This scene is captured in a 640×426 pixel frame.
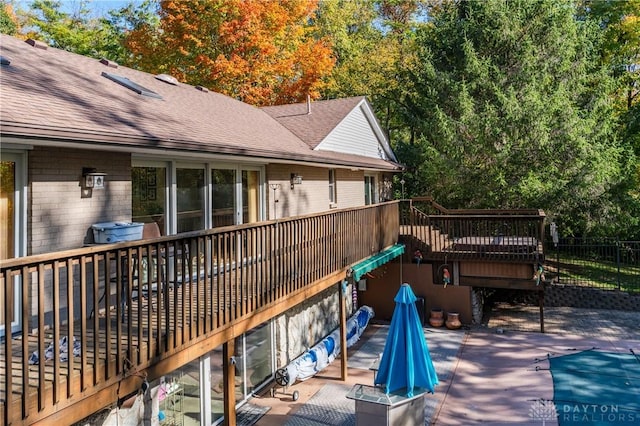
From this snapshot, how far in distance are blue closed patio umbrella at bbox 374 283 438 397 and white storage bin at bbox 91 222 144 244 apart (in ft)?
15.0

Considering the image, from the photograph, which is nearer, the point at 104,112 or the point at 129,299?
the point at 129,299

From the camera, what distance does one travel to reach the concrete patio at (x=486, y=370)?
8.33 m

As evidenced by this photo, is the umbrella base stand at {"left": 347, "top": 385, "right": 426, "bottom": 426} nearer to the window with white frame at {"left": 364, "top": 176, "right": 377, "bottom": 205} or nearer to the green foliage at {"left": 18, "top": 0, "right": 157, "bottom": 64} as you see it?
the window with white frame at {"left": 364, "top": 176, "right": 377, "bottom": 205}

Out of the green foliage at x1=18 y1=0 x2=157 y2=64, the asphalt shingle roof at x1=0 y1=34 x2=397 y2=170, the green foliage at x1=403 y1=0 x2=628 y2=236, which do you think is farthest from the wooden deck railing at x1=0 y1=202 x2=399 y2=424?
the green foliage at x1=18 y1=0 x2=157 y2=64

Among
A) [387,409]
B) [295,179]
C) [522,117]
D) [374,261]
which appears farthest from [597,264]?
[387,409]

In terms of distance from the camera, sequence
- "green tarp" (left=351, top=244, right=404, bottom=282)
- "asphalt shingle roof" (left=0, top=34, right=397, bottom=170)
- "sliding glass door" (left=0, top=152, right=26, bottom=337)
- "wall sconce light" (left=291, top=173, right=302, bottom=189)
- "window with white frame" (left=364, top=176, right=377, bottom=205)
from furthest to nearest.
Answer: "window with white frame" (left=364, top=176, right=377, bottom=205)
"wall sconce light" (left=291, top=173, right=302, bottom=189)
"green tarp" (left=351, top=244, right=404, bottom=282)
"sliding glass door" (left=0, top=152, right=26, bottom=337)
"asphalt shingle roof" (left=0, top=34, right=397, bottom=170)

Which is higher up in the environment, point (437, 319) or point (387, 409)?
point (387, 409)

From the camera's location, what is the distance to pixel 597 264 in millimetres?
17781

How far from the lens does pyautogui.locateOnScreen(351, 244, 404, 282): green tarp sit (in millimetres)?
10328

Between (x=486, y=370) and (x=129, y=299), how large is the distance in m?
8.98

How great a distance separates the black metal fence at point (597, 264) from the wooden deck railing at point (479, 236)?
4091mm

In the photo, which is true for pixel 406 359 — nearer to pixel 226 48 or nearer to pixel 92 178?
pixel 92 178

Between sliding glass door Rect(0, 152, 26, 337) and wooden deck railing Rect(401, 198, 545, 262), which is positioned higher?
sliding glass door Rect(0, 152, 26, 337)

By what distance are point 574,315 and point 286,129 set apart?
11.2 meters
